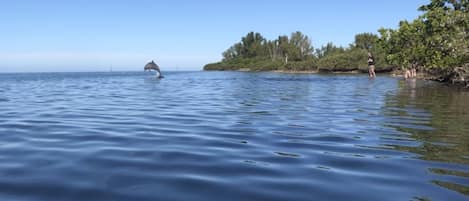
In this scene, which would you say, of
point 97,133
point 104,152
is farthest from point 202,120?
point 104,152

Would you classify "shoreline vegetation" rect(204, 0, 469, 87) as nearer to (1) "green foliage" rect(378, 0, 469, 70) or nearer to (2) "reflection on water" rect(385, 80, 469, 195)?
(1) "green foliage" rect(378, 0, 469, 70)

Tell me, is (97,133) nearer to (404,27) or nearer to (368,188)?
(368,188)

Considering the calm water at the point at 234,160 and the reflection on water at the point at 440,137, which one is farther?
the reflection on water at the point at 440,137

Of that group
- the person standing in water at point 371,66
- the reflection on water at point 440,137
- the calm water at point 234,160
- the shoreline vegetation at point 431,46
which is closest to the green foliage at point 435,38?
the shoreline vegetation at point 431,46

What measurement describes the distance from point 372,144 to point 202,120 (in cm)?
652

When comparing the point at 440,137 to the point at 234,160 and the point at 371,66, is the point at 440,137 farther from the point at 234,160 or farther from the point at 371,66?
the point at 371,66

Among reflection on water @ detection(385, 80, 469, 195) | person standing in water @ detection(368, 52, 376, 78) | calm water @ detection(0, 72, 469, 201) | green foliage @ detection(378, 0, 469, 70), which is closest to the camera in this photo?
calm water @ detection(0, 72, 469, 201)

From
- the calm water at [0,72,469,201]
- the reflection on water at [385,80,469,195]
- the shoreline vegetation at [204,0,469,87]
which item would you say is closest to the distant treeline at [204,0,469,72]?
the shoreline vegetation at [204,0,469,87]

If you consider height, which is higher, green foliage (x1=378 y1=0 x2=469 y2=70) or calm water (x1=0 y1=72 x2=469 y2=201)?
green foliage (x1=378 y1=0 x2=469 y2=70)

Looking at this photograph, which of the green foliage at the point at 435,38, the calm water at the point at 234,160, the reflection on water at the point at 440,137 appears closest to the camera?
the calm water at the point at 234,160

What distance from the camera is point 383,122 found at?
45.8ft

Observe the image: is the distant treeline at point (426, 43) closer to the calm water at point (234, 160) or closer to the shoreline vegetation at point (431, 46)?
the shoreline vegetation at point (431, 46)

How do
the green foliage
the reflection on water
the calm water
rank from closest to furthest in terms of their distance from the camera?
the calm water, the reflection on water, the green foliage

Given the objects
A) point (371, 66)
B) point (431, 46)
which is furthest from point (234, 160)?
point (371, 66)
